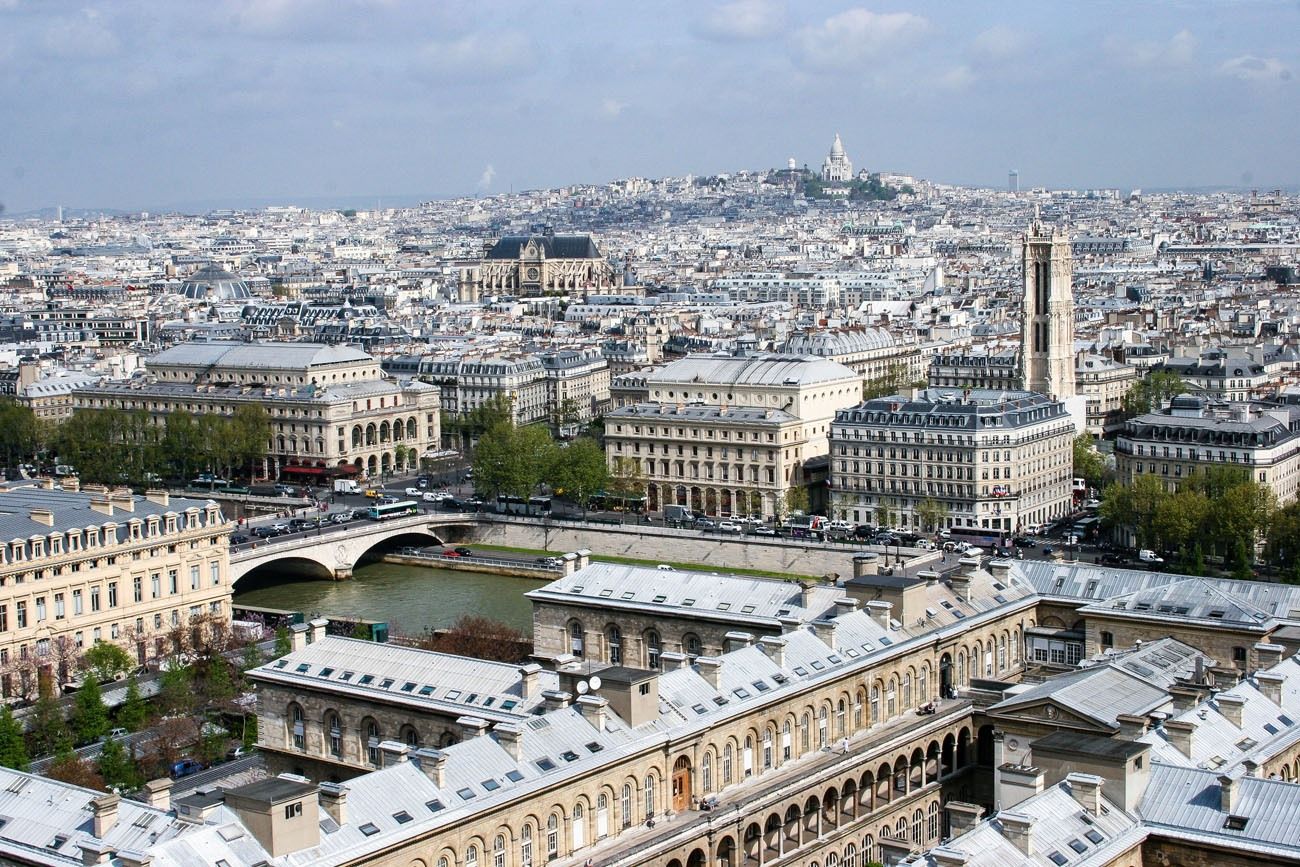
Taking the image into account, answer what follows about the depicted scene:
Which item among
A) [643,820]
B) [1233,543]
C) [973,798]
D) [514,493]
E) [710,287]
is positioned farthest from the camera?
[710,287]

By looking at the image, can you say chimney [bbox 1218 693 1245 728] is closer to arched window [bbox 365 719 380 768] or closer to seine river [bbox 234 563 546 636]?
arched window [bbox 365 719 380 768]

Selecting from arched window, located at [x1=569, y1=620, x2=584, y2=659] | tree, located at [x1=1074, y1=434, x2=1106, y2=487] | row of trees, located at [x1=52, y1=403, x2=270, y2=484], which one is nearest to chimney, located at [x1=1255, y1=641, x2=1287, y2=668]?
arched window, located at [x1=569, y1=620, x2=584, y2=659]

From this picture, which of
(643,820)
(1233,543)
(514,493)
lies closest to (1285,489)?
(1233,543)

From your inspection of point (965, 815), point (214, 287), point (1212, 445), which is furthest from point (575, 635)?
point (214, 287)

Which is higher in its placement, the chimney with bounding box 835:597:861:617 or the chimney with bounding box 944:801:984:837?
the chimney with bounding box 835:597:861:617

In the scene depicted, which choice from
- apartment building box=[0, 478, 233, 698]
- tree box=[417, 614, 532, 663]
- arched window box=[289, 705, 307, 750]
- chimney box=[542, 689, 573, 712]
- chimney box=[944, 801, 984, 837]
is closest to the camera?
chimney box=[944, 801, 984, 837]

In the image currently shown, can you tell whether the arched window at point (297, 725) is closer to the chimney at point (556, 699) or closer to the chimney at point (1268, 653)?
the chimney at point (556, 699)

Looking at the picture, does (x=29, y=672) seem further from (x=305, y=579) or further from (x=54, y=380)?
(x=54, y=380)
